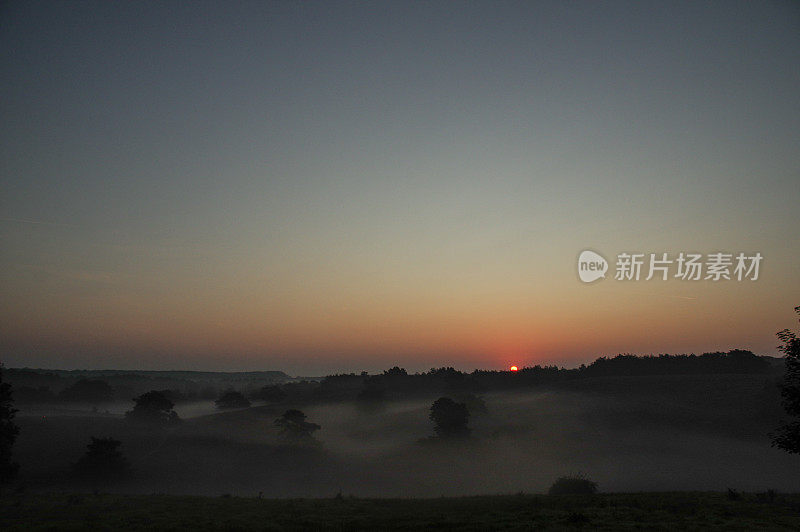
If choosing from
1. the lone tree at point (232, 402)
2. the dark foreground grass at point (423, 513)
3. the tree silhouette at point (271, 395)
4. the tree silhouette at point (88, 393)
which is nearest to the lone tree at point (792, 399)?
the dark foreground grass at point (423, 513)

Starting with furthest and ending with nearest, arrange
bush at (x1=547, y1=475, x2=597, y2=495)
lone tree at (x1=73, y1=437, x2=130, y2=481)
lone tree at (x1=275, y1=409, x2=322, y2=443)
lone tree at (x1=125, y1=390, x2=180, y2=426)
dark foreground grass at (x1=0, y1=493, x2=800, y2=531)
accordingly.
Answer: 1. lone tree at (x1=125, y1=390, x2=180, y2=426)
2. lone tree at (x1=275, y1=409, x2=322, y2=443)
3. lone tree at (x1=73, y1=437, x2=130, y2=481)
4. bush at (x1=547, y1=475, x2=597, y2=495)
5. dark foreground grass at (x1=0, y1=493, x2=800, y2=531)

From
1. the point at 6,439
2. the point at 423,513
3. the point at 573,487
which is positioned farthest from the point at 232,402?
the point at 423,513

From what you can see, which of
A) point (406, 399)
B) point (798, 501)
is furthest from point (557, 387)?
point (798, 501)

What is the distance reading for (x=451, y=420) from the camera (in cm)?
7950

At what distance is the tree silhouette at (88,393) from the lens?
138m

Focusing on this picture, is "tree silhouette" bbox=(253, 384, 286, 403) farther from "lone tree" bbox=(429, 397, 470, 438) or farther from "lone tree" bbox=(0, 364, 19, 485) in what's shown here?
"lone tree" bbox=(0, 364, 19, 485)

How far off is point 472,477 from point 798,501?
3707cm

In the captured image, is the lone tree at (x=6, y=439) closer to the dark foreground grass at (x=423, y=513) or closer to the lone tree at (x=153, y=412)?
the dark foreground grass at (x=423, y=513)

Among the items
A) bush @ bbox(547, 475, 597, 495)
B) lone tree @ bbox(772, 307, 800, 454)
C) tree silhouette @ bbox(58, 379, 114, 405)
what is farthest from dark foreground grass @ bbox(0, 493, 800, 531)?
tree silhouette @ bbox(58, 379, 114, 405)

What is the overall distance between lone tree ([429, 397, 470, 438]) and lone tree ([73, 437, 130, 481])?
4681 cm

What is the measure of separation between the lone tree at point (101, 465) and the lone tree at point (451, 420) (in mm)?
46812

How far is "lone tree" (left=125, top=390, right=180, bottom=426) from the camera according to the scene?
288 ft

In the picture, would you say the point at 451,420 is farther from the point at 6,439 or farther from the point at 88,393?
the point at 88,393

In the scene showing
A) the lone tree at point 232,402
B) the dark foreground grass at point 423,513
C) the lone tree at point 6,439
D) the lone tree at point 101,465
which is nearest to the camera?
the dark foreground grass at point 423,513
